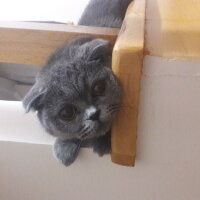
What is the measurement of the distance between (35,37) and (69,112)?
0.77 feet

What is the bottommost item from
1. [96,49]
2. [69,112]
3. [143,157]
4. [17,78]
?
[17,78]

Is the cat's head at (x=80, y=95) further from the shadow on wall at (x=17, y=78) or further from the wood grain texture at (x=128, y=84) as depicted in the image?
the shadow on wall at (x=17, y=78)

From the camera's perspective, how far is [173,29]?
730 millimetres

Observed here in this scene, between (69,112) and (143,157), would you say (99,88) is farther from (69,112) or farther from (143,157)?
(143,157)

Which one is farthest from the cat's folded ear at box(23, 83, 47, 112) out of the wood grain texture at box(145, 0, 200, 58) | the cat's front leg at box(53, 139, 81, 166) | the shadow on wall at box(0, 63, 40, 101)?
the shadow on wall at box(0, 63, 40, 101)

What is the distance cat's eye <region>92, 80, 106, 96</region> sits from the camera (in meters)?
0.76

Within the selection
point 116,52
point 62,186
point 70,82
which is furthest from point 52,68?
point 62,186

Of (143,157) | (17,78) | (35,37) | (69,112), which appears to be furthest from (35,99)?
(17,78)

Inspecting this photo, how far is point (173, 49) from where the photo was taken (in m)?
0.65

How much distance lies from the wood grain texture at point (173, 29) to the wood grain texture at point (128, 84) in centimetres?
2

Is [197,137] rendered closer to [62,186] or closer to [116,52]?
[116,52]

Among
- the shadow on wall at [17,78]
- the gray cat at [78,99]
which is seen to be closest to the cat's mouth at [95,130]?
the gray cat at [78,99]

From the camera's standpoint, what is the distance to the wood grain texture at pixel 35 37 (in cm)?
85

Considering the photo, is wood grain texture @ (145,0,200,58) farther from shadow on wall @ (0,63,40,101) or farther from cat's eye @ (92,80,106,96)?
shadow on wall @ (0,63,40,101)
